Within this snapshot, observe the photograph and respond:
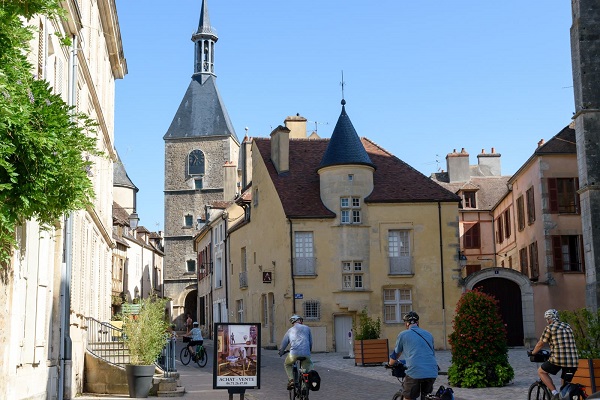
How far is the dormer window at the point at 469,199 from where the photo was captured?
4891 centimetres

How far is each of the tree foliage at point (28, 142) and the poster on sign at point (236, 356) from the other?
5.67 m

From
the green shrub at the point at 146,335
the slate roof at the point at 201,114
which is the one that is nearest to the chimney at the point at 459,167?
the slate roof at the point at 201,114

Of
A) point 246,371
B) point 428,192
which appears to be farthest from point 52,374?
point 428,192

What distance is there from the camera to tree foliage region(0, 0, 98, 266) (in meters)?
6.77

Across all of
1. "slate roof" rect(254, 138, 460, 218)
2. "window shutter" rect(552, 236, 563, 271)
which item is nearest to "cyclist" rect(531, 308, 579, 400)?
"slate roof" rect(254, 138, 460, 218)

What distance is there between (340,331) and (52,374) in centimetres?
2107

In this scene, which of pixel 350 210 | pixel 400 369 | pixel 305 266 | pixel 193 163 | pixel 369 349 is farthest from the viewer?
pixel 193 163

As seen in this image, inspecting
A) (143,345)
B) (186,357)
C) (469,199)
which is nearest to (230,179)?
(469,199)

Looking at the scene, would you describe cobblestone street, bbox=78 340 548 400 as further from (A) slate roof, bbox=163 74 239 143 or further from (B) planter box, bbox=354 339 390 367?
(A) slate roof, bbox=163 74 239 143

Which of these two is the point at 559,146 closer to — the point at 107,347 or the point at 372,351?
the point at 372,351

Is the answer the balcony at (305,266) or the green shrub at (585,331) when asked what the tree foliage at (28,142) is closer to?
the green shrub at (585,331)

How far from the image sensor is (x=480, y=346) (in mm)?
17094

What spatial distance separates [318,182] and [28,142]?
29.4 metres

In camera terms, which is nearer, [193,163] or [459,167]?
[459,167]
